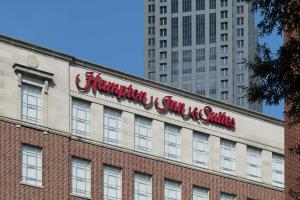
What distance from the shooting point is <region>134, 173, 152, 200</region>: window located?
77.9 metres

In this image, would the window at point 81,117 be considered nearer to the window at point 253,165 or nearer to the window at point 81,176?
the window at point 81,176

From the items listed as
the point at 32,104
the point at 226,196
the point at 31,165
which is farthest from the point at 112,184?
the point at 226,196

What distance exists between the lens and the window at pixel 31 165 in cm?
7225

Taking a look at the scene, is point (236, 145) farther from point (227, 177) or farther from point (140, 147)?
point (140, 147)

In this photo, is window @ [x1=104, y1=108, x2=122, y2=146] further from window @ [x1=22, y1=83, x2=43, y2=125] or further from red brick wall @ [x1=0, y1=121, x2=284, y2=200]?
window @ [x1=22, y1=83, x2=43, y2=125]

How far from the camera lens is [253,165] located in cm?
8419

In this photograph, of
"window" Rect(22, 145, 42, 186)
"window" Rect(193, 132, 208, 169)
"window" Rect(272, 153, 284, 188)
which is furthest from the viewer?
"window" Rect(272, 153, 284, 188)

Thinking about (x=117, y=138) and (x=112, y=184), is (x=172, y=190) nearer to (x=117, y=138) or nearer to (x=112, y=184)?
(x=112, y=184)

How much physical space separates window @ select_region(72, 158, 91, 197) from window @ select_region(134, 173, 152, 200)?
3.60m

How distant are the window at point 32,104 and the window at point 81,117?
2.56 m

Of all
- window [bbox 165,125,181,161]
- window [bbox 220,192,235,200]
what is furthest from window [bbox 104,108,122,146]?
window [bbox 220,192,235,200]

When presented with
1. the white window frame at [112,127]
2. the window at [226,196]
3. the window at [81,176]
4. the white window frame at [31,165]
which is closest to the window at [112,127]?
the white window frame at [112,127]

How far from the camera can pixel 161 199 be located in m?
78.8

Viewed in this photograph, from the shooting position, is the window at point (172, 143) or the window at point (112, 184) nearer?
the window at point (112, 184)
